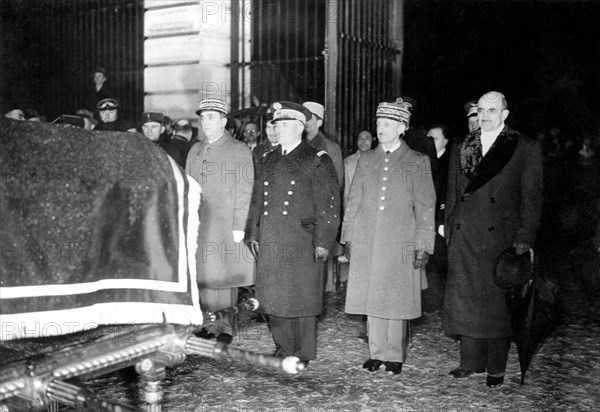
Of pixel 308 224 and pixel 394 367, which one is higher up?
→ pixel 308 224

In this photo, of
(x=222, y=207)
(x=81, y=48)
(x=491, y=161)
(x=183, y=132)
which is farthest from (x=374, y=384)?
(x=81, y=48)

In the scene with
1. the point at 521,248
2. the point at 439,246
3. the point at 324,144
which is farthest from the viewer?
the point at 439,246

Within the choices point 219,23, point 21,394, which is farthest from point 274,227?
point 219,23

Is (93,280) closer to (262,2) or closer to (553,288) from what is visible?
(553,288)

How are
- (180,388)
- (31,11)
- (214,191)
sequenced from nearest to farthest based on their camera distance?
(180,388)
(214,191)
(31,11)

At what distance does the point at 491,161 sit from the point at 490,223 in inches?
16.6

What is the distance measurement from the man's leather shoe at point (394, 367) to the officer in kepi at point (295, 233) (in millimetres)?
550

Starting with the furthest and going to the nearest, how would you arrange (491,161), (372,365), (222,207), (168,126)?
(168,126) → (222,207) → (372,365) → (491,161)

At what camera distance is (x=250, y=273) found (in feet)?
19.4

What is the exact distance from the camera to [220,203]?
5.80 m

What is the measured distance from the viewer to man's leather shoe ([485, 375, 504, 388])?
4730 millimetres

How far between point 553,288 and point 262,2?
5028 mm

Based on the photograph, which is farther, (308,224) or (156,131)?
(156,131)

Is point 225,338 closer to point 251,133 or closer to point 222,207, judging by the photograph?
point 222,207
